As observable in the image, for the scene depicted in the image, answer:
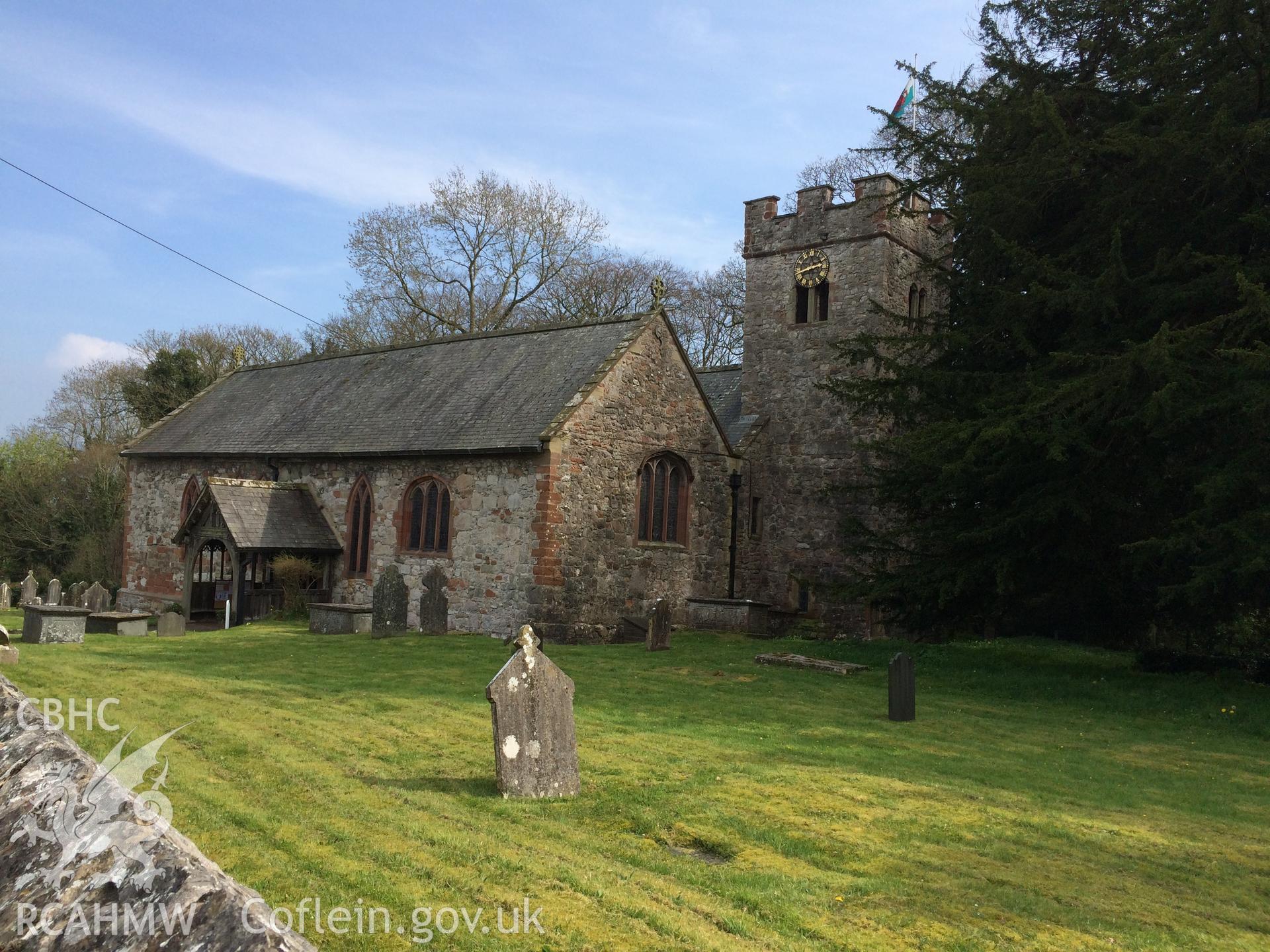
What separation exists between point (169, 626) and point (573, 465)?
858cm

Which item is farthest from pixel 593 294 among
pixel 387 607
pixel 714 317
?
pixel 387 607

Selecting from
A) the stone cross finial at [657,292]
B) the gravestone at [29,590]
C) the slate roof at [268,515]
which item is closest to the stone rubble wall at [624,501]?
the stone cross finial at [657,292]

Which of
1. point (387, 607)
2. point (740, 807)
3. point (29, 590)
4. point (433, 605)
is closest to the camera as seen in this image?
point (740, 807)

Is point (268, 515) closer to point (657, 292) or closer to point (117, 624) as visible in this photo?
point (117, 624)

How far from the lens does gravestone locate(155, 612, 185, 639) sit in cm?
1975

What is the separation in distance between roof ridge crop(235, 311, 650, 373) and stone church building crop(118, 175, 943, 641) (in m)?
0.09

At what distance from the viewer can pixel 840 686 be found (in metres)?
15.0

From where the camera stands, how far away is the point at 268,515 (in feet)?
79.4

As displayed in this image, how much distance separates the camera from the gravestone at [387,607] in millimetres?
19797

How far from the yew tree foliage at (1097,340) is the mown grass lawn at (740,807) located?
96.3 inches

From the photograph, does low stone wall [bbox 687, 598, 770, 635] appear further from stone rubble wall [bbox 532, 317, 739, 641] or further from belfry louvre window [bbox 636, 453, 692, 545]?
belfry louvre window [bbox 636, 453, 692, 545]

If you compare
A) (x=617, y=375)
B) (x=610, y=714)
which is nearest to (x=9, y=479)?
(x=617, y=375)

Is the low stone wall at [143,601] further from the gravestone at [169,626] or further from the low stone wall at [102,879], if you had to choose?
the low stone wall at [102,879]

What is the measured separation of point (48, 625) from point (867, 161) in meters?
25.0
